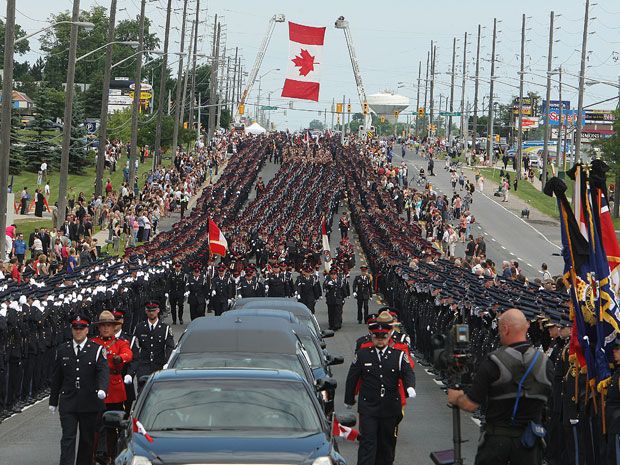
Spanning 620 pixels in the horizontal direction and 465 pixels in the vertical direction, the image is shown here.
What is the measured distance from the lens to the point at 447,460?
9461mm

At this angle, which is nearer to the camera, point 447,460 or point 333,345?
point 447,460

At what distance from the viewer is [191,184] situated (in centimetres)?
7350

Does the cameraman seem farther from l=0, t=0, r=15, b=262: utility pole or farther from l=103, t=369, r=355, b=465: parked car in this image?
l=0, t=0, r=15, b=262: utility pole

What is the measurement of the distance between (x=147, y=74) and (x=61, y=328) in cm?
13636

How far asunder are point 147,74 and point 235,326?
142147 millimetres

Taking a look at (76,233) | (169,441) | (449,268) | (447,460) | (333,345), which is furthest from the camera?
(76,233)

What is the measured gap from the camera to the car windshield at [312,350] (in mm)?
17562

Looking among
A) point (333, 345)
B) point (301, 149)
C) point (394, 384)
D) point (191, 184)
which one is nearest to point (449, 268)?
point (333, 345)

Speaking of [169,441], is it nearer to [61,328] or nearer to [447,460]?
[447,460]

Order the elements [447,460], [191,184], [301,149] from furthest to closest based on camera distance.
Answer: [301,149], [191,184], [447,460]

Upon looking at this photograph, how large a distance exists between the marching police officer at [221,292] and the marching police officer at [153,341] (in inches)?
685

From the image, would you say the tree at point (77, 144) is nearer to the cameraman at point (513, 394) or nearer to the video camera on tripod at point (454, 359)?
the cameraman at point (513, 394)

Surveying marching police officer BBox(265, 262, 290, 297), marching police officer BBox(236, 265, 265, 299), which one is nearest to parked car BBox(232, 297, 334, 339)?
marching police officer BBox(236, 265, 265, 299)

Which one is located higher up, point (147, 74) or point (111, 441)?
point (147, 74)
